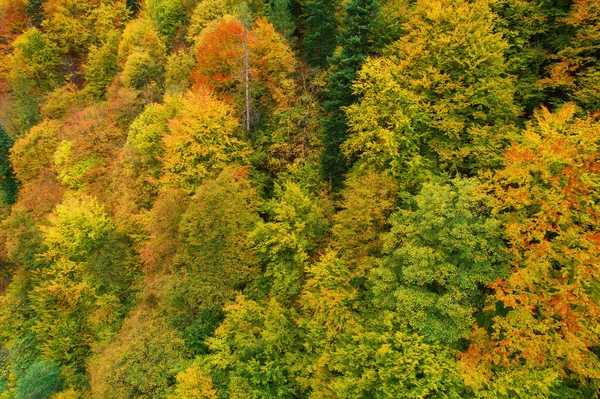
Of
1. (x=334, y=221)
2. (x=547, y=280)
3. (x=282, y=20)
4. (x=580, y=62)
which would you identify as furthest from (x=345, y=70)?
(x=547, y=280)

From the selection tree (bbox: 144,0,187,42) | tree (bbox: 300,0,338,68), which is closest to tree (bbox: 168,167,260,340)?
tree (bbox: 300,0,338,68)

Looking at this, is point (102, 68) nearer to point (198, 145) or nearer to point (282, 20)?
point (282, 20)

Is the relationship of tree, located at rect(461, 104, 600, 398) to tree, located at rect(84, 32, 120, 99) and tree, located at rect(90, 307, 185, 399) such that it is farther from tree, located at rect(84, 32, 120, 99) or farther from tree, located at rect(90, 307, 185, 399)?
tree, located at rect(84, 32, 120, 99)

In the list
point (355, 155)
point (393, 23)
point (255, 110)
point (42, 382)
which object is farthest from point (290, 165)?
point (42, 382)

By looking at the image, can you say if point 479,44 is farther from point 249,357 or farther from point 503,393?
point 249,357

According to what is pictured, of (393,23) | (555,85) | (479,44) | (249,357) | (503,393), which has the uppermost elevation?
(393,23)

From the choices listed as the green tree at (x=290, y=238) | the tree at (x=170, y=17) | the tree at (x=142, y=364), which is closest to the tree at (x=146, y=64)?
the tree at (x=170, y=17)
